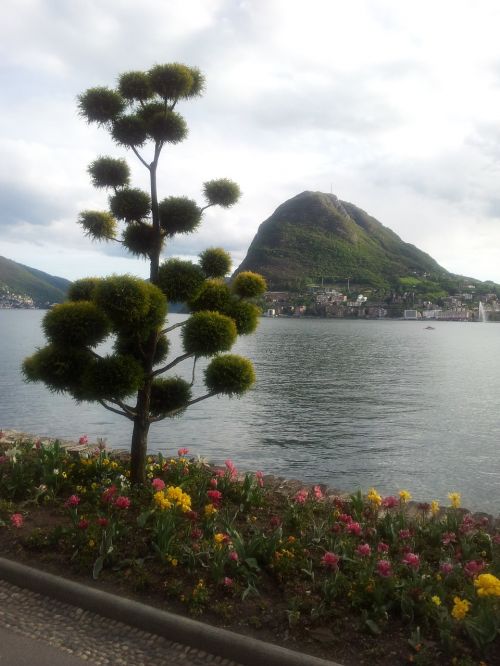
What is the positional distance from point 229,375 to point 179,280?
1887 mm

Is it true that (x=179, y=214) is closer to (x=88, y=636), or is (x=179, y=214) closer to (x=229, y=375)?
(x=229, y=375)

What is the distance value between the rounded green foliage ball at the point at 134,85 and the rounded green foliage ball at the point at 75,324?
4294 mm

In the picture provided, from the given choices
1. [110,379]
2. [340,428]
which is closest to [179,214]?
[110,379]

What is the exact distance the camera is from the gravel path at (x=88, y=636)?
575 cm

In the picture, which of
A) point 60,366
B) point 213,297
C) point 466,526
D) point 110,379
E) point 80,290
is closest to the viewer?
point 466,526

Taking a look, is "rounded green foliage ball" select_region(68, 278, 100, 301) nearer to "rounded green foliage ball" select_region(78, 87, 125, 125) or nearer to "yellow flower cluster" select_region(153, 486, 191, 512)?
"rounded green foliage ball" select_region(78, 87, 125, 125)

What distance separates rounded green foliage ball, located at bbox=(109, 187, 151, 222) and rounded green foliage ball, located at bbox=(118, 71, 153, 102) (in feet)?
5.84

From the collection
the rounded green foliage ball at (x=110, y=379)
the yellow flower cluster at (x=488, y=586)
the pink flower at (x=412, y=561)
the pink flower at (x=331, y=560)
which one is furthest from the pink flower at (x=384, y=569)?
the rounded green foliage ball at (x=110, y=379)

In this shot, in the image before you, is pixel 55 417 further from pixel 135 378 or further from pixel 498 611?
pixel 498 611

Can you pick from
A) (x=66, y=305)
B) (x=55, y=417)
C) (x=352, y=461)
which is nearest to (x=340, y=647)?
(x=66, y=305)

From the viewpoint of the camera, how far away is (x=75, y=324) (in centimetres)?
922

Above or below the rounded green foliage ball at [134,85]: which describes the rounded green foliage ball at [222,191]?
below

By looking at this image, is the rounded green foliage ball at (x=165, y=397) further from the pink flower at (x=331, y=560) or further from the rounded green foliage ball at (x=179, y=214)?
the pink flower at (x=331, y=560)

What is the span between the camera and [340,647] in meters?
5.89
